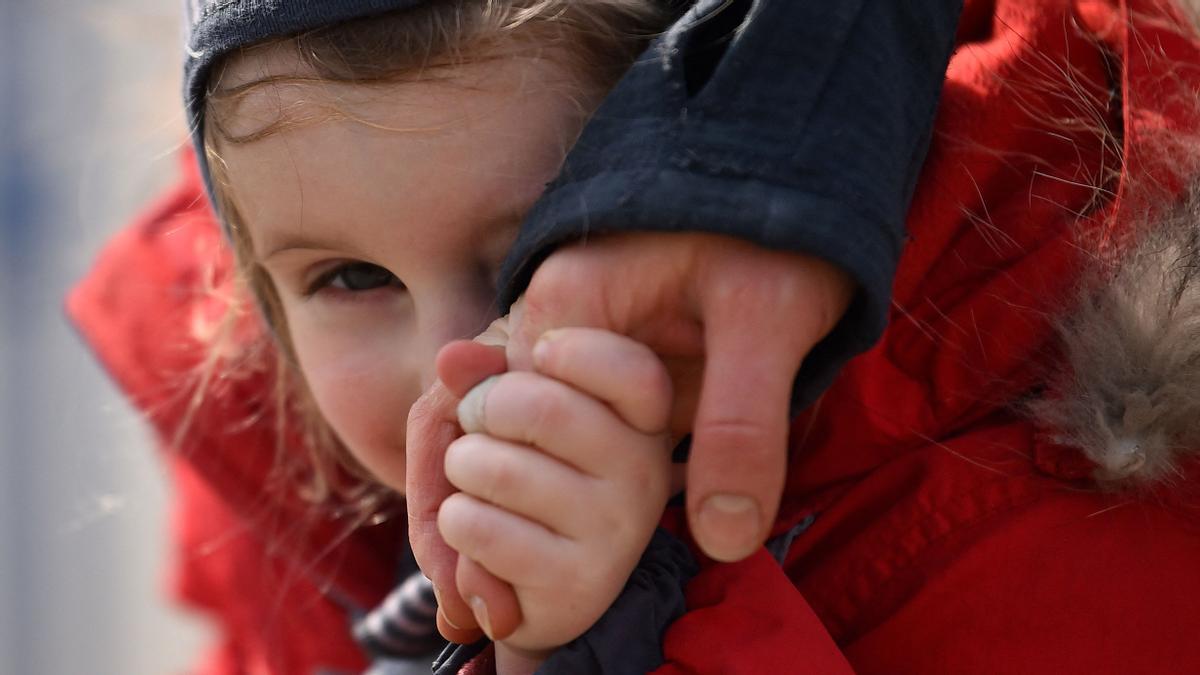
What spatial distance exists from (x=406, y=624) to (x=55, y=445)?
5.34 ft

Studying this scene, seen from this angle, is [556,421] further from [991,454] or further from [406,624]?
[406,624]

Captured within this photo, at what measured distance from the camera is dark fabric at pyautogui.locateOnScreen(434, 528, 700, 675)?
0.68m

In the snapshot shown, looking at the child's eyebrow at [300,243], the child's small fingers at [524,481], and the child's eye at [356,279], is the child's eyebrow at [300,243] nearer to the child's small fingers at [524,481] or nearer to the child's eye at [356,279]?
the child's eye at [356,279]

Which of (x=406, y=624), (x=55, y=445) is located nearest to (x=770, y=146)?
(x=406, y=624)

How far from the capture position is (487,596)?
2.08 ft

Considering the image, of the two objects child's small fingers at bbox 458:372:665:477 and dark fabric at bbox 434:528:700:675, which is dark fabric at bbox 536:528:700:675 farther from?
child's small fingers at bbox 458:372:665:477

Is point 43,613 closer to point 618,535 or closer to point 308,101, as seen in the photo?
point 308,101

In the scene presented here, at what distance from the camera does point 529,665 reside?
716 millimetres

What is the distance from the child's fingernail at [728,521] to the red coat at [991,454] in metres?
0.13

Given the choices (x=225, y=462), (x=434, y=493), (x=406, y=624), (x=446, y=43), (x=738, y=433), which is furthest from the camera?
(x=225, y=462)

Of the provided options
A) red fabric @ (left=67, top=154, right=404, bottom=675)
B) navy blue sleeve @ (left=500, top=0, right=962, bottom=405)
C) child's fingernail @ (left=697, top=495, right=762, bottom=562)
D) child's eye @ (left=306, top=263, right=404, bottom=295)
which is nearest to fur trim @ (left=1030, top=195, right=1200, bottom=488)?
navy blue sleeve @ (left=500, top=0, right=962, bottom=405)

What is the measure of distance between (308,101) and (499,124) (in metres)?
0.14

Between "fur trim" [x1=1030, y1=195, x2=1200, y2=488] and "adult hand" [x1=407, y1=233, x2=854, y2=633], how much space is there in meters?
0.23

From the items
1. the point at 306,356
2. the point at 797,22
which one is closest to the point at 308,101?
the point at 306,356
